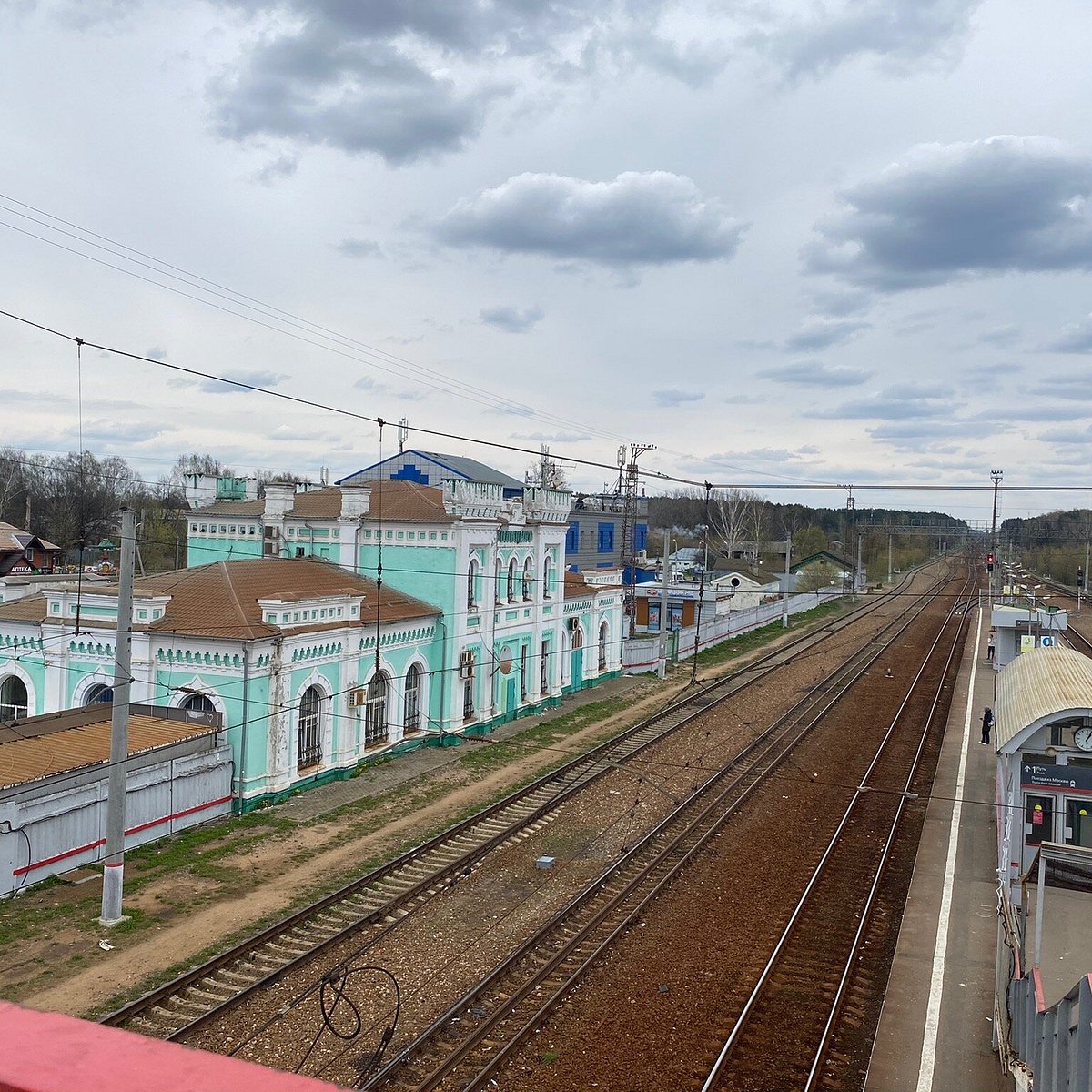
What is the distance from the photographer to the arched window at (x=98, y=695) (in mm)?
21547

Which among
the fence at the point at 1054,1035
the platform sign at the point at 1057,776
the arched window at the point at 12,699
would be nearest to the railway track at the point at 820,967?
the fence at the point at 1054,1035

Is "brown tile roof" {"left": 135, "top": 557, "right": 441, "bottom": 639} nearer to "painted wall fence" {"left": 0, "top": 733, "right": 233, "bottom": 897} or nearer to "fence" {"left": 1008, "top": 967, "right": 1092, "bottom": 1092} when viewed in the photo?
"painted wall fence" {"left": 0, "top": 733, "right": 233, "bottom": 897}

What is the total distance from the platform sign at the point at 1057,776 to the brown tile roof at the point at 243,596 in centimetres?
1474

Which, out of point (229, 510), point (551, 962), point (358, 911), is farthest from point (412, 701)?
point (551, 962)

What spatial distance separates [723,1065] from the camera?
34.3ft

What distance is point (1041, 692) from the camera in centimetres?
1534

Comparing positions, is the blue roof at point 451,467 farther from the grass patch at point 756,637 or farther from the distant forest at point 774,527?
the distant forest at point 774,527

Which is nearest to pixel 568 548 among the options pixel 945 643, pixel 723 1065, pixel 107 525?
pixel 945 643

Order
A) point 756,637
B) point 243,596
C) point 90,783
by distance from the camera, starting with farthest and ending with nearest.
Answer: point 756,637, point 243,596, point 90,783

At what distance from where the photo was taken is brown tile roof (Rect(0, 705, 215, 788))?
16719 mm

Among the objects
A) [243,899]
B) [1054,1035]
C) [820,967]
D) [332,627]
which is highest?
[332,627]

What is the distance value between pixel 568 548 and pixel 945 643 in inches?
975

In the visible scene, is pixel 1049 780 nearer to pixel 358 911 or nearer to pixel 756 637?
pixel 358 911

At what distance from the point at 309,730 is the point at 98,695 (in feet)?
16.6
